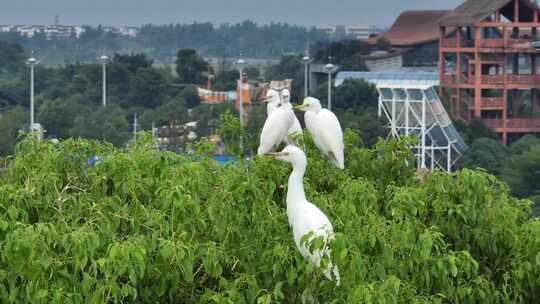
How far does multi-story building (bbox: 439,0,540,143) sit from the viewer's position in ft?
269

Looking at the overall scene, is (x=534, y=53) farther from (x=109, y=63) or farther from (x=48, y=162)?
(x=48, y=162)

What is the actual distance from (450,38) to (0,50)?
44.7 metres

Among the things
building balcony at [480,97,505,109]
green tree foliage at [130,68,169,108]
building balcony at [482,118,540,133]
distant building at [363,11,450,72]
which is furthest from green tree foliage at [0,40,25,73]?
building balcony at [482,118,540,133]

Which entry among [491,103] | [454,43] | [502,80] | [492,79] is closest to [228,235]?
[491,103]

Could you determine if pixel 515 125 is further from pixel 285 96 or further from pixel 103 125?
pixel 285 96

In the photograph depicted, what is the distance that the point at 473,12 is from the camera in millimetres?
87125

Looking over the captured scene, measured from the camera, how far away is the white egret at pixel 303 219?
11.6m

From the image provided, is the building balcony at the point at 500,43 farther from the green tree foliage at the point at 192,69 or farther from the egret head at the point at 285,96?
the egret head at the point at 285,96

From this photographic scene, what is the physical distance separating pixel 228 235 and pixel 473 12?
247ft

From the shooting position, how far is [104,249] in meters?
12.0

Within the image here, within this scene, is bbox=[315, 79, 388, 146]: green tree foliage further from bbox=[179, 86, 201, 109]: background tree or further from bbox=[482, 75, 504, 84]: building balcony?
bbox=[179, 86, 201, 109]: background tree

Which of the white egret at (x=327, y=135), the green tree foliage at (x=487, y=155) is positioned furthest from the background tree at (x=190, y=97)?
the white egret at (x=327, y=135)

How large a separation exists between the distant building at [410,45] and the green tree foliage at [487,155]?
4393cm

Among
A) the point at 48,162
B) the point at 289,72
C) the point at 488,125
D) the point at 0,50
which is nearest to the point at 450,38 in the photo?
the point at 488,125
